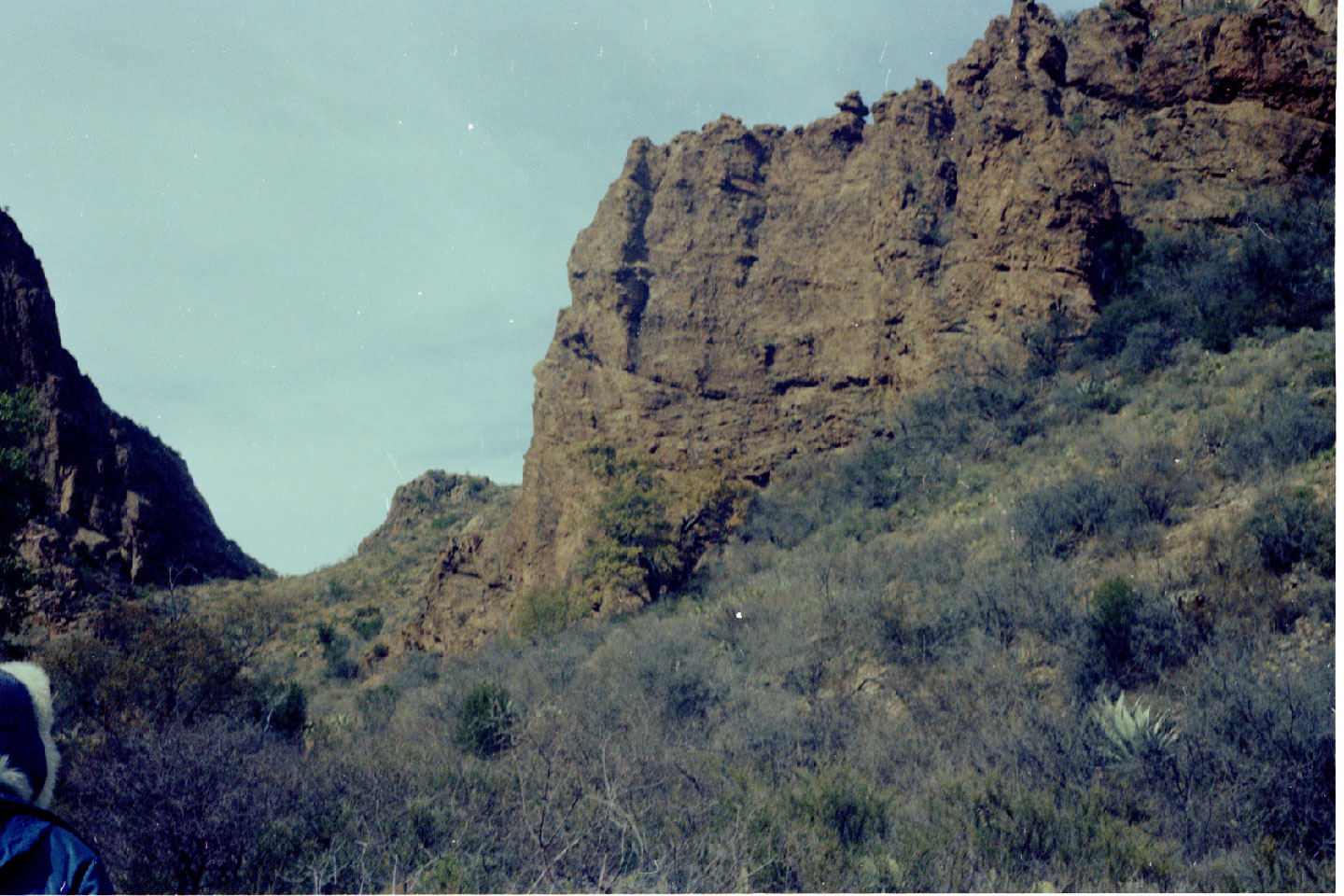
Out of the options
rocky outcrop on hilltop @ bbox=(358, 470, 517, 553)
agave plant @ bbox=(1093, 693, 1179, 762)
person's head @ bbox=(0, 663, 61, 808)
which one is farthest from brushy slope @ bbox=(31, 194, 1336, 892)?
rocky outcrop on hilltop @ bbox=(358, 470, 517, 553)

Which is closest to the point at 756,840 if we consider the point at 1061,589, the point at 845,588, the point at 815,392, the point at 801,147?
the point at 1061,589

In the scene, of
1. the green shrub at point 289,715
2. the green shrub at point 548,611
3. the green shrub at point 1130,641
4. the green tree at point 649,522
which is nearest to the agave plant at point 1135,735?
the green shrub at point 1130,641

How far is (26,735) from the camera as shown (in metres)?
1.48

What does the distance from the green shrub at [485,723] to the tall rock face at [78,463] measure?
59.6ft

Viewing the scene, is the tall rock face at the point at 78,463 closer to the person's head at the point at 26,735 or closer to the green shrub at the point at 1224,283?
the person's head at the point at 26,735

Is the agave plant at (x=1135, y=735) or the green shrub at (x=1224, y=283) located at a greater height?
the green shrub at (x=1224, y=283)

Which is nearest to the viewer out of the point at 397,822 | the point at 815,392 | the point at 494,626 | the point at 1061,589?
the point at 397,822

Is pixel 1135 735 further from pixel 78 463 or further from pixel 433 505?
pixel 433 505

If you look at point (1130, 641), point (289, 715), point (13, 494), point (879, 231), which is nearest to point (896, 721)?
point (1130, 641)

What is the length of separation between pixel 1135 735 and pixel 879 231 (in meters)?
20.8

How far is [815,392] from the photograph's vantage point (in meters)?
21.8

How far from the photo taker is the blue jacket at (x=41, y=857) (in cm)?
124

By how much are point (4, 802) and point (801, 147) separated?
28.7 meters

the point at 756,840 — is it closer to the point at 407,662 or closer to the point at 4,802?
the point at 4,802
